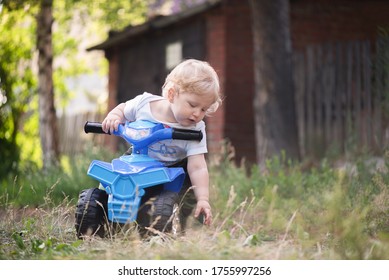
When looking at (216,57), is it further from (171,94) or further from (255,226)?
(171,94)

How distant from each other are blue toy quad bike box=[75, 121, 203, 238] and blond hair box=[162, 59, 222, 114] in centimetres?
23

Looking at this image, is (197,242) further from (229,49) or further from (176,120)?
(229,49)

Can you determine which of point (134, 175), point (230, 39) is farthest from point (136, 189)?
point (230, 39)

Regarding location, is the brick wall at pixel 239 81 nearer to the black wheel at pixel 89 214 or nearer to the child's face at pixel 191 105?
the child's face at pixel 191 105

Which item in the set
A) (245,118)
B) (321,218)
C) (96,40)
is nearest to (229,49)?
(245,118)

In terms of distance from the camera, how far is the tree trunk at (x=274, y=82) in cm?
802

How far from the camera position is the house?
11227 millimetres

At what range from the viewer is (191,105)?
370 cm

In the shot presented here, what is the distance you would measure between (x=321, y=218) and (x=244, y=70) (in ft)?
23.6

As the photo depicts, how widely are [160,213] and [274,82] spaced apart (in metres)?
4.87

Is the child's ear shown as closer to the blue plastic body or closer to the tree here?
the blue plastic body

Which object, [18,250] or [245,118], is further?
[245,118]

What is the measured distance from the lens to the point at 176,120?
151 inches

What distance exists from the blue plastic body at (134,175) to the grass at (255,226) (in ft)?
0.48
